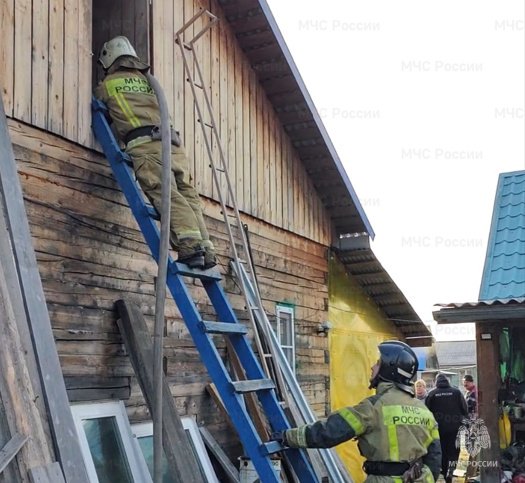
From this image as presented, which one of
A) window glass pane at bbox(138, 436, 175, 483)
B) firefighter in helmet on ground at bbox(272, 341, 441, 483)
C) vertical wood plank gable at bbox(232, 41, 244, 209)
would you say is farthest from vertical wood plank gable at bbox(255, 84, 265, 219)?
firefighter in helmet on ground at bbox(272, 341, 441, 483)

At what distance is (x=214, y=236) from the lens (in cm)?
687

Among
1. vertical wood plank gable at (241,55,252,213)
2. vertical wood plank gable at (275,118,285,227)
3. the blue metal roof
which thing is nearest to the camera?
vertical wood plank gable at (241,55,252,213)

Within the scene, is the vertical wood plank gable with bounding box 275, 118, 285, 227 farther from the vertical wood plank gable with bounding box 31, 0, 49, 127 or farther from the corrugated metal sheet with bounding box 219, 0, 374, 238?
the vertical wood plank gable with bounding box 31, 0, 49, 127

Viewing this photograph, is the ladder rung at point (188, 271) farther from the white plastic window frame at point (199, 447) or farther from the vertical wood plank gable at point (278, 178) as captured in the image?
the vertical wood plank gable at point (278, 178)

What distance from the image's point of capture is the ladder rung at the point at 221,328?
4664 mm

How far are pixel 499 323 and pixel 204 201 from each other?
3274 millimetres

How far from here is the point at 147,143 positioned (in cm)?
495

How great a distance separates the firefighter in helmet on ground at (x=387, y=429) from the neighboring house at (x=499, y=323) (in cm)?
249

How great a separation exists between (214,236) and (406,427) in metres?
2.91

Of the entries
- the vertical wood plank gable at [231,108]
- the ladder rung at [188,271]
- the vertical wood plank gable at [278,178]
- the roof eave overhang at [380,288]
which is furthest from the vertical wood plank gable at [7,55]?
the roof eave overhang at [380,288]

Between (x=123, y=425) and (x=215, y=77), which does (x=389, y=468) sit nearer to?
(x=123, y=425)

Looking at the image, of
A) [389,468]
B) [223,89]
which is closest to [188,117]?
[223,89]

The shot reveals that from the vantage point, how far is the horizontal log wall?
15.6ft

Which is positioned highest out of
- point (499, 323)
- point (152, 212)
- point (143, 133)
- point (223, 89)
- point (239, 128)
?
point (223, 89)
